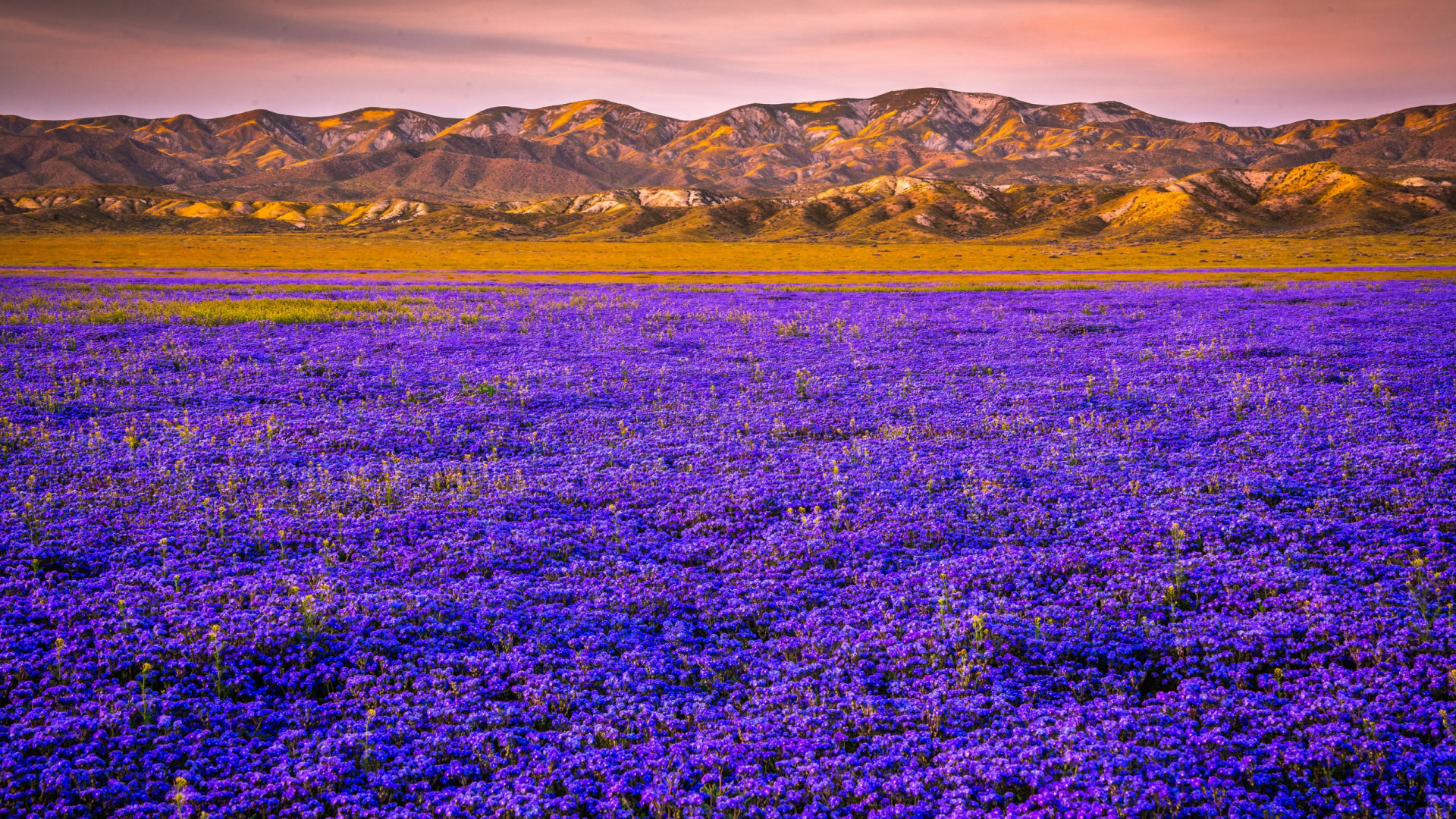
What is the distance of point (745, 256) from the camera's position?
10600 cm

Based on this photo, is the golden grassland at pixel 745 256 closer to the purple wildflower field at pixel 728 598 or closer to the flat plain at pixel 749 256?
the flat plain at pixel 749 256

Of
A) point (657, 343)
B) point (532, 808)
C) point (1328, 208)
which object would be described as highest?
point (1328, 208)

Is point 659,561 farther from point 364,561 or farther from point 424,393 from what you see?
point 424,393

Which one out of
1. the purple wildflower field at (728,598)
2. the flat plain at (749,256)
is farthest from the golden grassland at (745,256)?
the purple wildflower field at (728,598)

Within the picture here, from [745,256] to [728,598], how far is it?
99468 millimetres

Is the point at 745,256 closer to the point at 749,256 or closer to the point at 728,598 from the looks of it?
the point at 749,256

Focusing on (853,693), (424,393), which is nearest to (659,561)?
(853,693)

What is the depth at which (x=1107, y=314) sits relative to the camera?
37000mm

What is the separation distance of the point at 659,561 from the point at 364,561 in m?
3.95

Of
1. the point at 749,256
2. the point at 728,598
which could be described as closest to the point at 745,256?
the point at 749,256

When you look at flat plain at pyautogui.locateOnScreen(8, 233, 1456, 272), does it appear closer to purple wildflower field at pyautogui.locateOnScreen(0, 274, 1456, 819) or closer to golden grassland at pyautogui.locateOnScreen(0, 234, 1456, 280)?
golden grassland at pyautogui.locateOnScreen(0, 234, 1456, 280)

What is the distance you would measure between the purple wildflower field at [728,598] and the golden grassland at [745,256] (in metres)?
59.9

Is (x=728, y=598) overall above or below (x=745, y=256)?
below

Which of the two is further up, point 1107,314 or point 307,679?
point 1107,314
